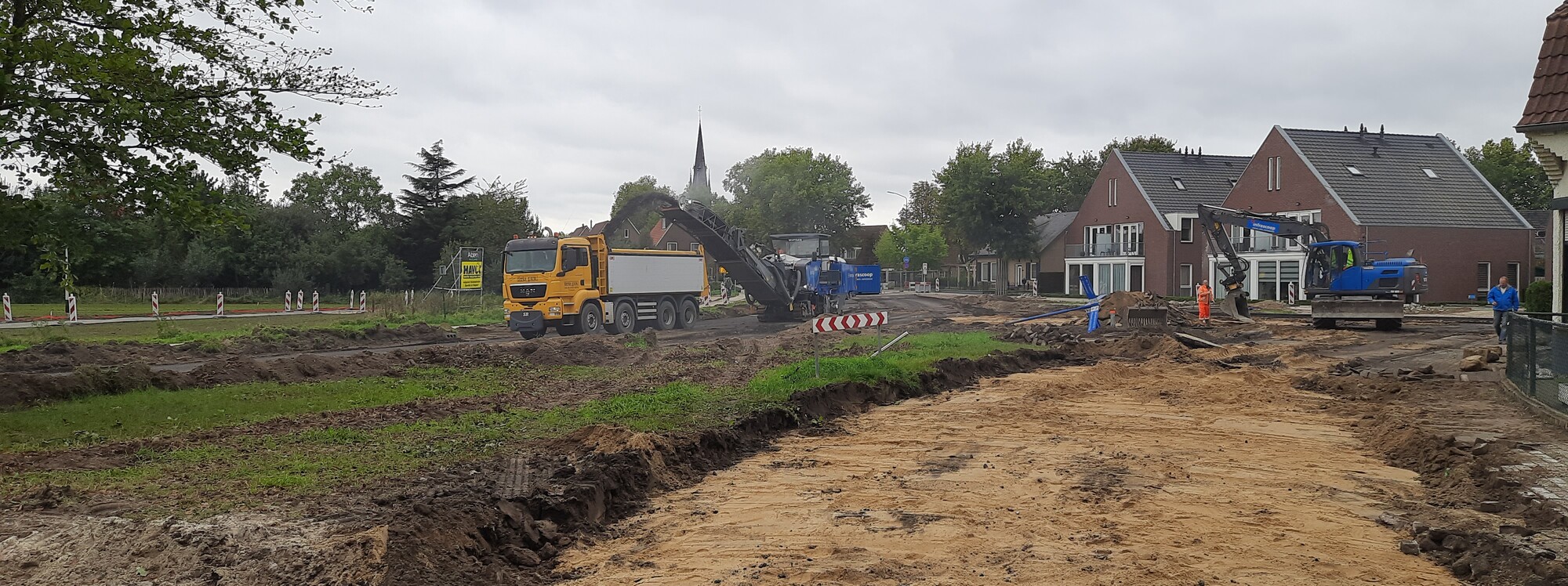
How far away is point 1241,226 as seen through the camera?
31312 mm

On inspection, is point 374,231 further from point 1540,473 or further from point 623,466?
point 1540,473

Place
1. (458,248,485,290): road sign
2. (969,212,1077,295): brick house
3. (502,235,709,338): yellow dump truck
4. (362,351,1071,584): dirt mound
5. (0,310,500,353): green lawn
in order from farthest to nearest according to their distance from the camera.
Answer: (969,212,1077,295): brick house, (458,248,485,290): road sign, (502,235,709,338): yellow dump truck, (0,310,500,353): green lawn, (362,351,1071,584): dirt mound

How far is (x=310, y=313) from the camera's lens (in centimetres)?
3894

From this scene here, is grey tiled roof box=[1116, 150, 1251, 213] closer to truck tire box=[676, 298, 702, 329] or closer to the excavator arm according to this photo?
the excavator arm

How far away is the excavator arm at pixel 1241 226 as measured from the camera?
31.1 meters

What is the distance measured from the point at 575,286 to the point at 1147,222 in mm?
41011

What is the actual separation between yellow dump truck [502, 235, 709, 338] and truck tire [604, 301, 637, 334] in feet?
0.07

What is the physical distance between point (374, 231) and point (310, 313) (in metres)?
18.1

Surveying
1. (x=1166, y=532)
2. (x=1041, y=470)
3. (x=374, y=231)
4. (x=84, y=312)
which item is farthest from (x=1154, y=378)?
(x=374, y=231)

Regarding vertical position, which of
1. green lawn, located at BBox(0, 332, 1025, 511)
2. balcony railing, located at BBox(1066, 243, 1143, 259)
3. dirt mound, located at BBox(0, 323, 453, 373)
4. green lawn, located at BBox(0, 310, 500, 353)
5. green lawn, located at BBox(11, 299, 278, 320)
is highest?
balcony railing, located at BBox(1066, 243, 1143, 259)

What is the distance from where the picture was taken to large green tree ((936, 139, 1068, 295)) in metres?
64.6

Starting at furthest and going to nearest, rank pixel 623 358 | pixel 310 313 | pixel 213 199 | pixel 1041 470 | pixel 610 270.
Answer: pixel 310 313 → pixel 610 270 → pixel 623 358 → pixel 213 199 → pixel 1041 470

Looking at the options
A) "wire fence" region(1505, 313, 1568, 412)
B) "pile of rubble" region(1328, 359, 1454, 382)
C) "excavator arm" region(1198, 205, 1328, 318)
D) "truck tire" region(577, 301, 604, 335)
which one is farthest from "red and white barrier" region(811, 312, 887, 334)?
"excavator arm" region(1198, 205, 1328, 318)

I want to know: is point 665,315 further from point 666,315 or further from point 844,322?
point 844,322
